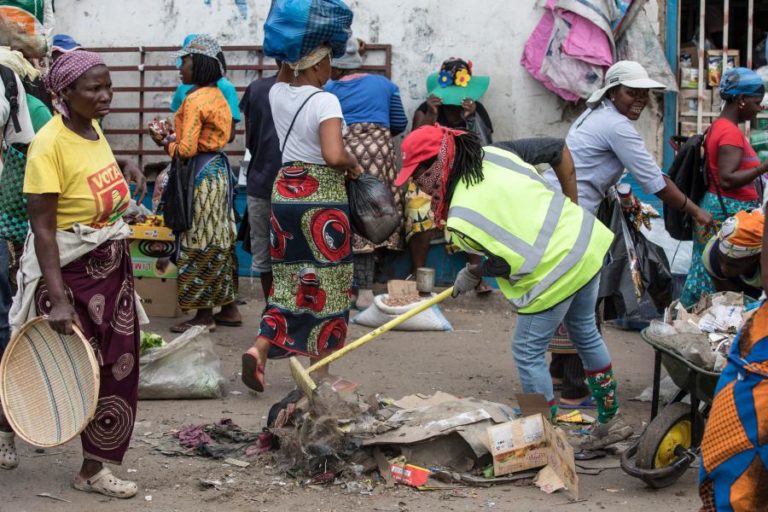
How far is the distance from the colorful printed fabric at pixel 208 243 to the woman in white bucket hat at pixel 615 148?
2779 mm

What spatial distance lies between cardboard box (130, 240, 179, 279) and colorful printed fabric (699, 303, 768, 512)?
5.73 meters

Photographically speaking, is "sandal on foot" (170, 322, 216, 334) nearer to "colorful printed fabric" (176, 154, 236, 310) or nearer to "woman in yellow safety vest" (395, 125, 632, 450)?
"colorful printed fabric" (176, 154, 236, 310)

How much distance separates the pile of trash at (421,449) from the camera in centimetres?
472

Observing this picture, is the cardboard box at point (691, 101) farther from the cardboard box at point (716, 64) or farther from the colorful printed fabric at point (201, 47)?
the colorful printed fabric at point (201, 47)

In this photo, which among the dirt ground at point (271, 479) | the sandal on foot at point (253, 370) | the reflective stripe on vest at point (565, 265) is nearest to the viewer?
the dirt ground at point (271, 479)

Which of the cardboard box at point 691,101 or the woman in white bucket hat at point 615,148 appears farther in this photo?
the cardboard box at point 691,101

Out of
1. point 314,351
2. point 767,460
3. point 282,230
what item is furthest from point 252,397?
point 767,460

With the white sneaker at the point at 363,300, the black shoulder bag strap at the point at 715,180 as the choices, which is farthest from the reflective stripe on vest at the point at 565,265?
the white sneaker at the point at 363,300

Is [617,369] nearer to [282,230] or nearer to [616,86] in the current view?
[616,86]

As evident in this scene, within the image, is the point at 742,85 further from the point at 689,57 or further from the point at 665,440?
the point at 689,57

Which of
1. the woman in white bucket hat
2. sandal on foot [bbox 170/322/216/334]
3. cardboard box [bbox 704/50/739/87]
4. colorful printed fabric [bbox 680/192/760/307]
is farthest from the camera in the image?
cardboard box [bbox 704/50/739/87]

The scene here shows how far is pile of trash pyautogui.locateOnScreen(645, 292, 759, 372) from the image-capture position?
4449mm

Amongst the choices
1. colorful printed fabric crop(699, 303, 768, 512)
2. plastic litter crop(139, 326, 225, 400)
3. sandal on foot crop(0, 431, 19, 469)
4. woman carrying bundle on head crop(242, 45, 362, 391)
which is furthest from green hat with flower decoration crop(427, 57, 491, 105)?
colorful printed fabric crop(699, 303, 768, 512)

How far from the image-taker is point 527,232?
471 centimetres
